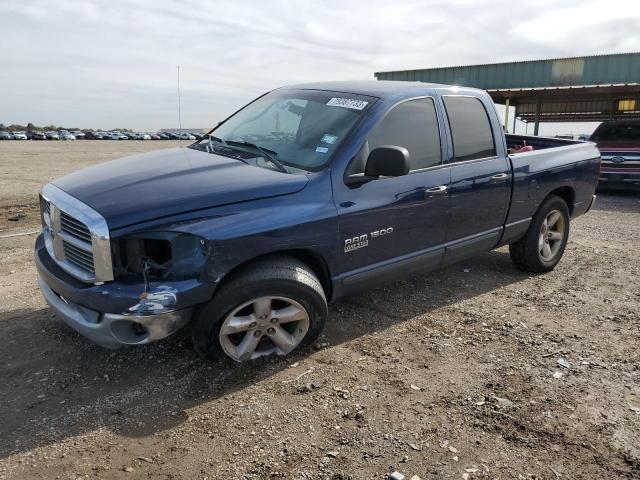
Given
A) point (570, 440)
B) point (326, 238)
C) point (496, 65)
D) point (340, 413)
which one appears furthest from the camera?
point (496, 65)

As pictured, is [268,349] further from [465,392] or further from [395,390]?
[465,392]

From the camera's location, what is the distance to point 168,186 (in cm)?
312

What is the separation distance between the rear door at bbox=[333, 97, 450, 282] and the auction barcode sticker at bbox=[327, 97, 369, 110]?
0.20m

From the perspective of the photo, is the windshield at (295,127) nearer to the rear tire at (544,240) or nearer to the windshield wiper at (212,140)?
the windshield wiper at (212,140)

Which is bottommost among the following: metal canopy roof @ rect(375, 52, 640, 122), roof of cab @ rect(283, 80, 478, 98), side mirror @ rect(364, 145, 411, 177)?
side mirror @ rect(364, 145, 411, 177)

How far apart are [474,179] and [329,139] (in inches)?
56.8

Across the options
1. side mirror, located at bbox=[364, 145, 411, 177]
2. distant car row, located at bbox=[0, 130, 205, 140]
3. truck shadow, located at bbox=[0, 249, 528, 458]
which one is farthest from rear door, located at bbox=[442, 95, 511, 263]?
distant car row, located at bbox=[0, 130, 205, 140]

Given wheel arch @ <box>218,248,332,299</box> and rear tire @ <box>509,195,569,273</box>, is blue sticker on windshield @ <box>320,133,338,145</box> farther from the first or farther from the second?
rear tire @ <box>509,195,569,273</box>

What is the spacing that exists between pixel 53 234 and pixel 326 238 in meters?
1.76

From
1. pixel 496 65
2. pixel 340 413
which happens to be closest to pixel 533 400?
pixel 340 413

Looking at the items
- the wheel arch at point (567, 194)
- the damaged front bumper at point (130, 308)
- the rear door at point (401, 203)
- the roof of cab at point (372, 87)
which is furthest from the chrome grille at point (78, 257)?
the wheel arch at point (567, 194)

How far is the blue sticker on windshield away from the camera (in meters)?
3.60

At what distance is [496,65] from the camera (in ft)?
60.7

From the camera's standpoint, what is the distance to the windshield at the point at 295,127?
3.60 meters
